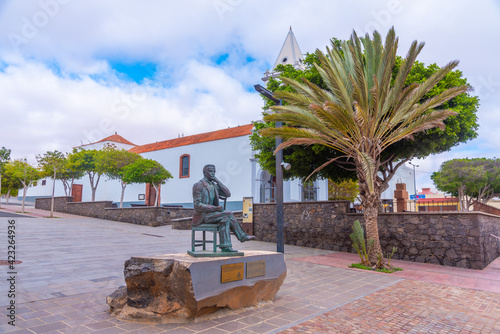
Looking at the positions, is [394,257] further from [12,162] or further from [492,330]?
[12,162]

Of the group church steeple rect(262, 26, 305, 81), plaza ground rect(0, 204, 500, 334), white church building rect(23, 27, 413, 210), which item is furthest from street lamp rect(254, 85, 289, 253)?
church steeple rect(262, 26, 305, 81)

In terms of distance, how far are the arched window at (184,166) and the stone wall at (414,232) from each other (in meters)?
19.3

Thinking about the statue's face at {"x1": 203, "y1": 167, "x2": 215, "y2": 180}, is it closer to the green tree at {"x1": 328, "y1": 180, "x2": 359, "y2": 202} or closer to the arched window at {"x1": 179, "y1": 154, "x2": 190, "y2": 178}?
the green tree at {"x1": 328, "y1": 180, "x2": 359, "y2": 202}

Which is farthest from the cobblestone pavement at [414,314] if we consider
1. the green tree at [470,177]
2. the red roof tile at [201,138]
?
the green tree at [470,177]

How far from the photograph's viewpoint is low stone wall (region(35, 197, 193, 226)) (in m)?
20.9

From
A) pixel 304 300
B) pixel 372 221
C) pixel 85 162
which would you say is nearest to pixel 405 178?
pixel 372 221

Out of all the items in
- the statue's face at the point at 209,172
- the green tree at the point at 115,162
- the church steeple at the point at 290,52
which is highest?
the church steeple at the point at 290,52

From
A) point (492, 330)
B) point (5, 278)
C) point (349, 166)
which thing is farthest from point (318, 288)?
point (349, 166)

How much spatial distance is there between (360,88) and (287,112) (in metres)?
2.20

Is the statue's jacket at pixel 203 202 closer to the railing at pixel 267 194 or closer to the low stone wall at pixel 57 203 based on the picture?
the railing at pixel 267 194

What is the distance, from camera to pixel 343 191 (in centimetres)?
3091

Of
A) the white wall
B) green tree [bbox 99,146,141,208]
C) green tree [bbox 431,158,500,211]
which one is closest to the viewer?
green tree [bbox 99,146,141,208]

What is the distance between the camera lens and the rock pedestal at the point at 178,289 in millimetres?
4492

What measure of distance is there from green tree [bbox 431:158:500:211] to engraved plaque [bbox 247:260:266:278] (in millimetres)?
29919
